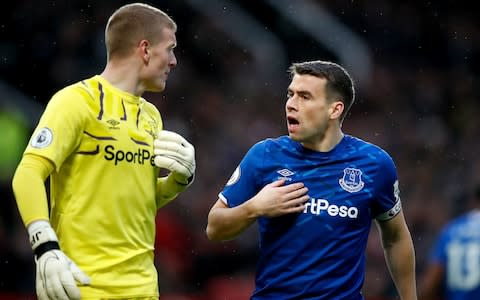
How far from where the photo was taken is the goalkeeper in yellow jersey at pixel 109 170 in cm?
520

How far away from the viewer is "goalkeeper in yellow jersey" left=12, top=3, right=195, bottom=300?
17.0ft

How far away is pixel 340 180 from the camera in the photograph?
583cm

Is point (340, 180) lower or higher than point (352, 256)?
higher

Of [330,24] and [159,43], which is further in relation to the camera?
[330,24]

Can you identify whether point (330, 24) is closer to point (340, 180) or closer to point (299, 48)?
point (299, 48)

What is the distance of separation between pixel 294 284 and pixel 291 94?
0.94m

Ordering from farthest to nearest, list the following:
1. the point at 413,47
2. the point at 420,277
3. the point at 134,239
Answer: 1. the point at 413,47
2. the point at 420,277
3. the point at 134,239

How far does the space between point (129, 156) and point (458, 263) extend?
12.6ft

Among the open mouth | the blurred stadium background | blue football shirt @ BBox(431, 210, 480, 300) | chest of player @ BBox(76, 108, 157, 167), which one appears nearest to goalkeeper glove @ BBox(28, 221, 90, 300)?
chest of player @ BBox(76, 108, 157, 167)

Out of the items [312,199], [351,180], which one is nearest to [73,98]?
[312,199]

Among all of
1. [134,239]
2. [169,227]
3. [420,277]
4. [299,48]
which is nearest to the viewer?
[134,239]

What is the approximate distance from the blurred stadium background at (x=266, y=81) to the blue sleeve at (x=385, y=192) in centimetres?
510

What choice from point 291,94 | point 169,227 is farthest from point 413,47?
point 291,94

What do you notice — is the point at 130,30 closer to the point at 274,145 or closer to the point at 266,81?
the point at 274,145
